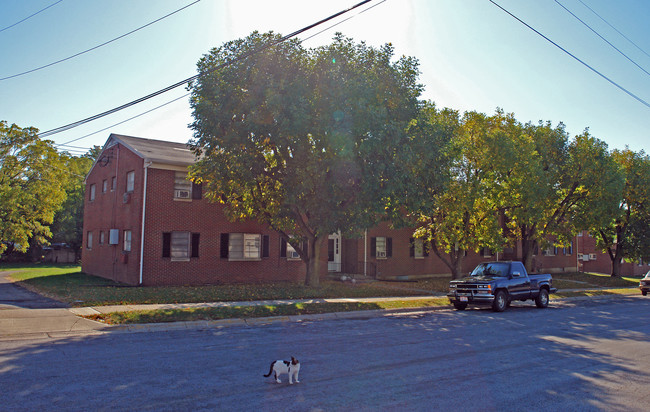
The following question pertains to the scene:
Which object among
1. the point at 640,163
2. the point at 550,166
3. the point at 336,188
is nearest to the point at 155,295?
the point at 336,188

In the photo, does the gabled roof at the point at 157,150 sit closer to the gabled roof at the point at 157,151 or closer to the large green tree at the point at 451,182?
the gabled roof at the point at 157,151

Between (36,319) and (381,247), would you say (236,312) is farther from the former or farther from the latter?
(381,247)

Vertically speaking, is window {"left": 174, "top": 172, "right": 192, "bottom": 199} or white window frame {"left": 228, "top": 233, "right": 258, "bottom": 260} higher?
window {"left": 174, "top": 172, "right": 192, "bottom": 199}

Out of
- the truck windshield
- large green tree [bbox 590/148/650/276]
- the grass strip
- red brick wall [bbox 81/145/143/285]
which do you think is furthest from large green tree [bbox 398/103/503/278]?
large green tree [bbox 590/148/650/276]

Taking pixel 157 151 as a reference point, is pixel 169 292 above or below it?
below

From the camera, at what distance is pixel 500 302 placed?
1706cm

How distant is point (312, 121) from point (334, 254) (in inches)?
585

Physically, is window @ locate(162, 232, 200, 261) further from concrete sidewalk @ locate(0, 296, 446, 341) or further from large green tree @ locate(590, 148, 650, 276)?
large green tree @ locate(590, 148, 650, 276)

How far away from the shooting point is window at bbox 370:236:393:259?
29750 millimetres

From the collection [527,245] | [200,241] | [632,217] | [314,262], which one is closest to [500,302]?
[314,262]

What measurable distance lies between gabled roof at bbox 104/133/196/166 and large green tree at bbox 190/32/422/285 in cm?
353

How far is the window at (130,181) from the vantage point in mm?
23197

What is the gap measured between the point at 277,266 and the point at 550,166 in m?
18.7

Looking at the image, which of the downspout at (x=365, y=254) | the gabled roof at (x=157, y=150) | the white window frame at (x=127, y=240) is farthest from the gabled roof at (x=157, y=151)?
the downspout at (x=365, y=254)
